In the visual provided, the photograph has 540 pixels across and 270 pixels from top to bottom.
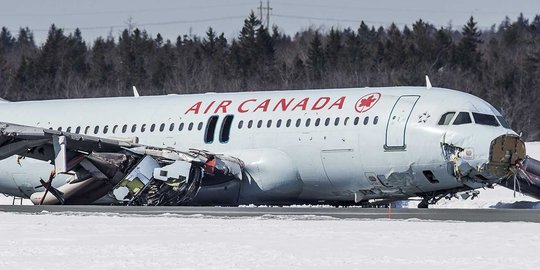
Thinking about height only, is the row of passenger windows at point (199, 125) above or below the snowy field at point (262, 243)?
above

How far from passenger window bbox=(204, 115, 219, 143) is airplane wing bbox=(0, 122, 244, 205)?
880 mm

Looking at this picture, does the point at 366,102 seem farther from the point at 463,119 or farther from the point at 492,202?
the point at 492,202

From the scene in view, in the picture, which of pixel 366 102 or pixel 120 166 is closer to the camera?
pixel 366 102

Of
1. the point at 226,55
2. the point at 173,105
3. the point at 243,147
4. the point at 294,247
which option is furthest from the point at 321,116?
the point at 226,55

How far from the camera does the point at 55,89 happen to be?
4734 inches

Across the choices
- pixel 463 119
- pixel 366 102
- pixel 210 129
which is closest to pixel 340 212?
pixel 463 119

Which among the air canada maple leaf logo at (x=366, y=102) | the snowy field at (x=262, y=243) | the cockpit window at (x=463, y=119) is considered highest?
the air canada maple leaf logo at (x=366, y=102)

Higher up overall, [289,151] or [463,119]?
[463,119]

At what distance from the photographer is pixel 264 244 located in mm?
24781

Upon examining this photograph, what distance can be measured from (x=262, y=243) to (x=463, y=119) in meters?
13.8

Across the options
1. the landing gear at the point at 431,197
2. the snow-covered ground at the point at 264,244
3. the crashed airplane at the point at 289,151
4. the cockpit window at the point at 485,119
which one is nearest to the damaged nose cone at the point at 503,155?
the crashed airplane at the point at 289,151

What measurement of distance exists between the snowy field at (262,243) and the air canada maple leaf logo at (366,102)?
7.48m

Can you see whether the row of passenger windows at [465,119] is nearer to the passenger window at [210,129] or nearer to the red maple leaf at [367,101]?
the red maple leaf at [367,101]

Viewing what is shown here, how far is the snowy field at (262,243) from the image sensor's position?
71.6 ft
